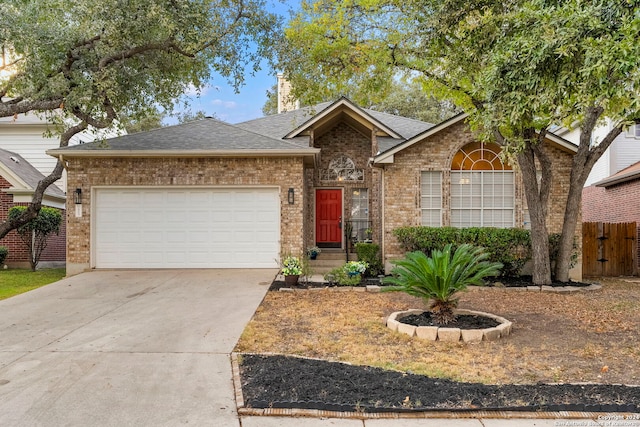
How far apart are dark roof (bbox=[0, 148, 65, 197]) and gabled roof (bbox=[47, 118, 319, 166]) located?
4.29 m

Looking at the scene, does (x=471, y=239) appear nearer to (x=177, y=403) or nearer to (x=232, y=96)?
(x=232, y=96)

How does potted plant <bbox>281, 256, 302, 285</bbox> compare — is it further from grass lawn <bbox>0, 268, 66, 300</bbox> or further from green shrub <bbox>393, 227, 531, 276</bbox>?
grass lawn <bbox>0, 268, 66, 300</bbox>

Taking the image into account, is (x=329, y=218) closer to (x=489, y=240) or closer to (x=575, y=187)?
(x=489, y=240)

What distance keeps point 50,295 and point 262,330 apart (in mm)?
5265

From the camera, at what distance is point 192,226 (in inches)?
467

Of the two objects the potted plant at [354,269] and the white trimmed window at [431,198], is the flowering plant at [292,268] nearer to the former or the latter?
the potted plant at [354,269]

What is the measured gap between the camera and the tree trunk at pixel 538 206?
10.3m

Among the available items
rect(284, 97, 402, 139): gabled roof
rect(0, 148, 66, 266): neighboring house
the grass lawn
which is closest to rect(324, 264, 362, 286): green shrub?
rect(284, 97, 402, 139): gabled roof

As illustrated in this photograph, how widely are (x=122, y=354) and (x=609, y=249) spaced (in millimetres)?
13550

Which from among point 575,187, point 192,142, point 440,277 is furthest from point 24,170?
point 575,187

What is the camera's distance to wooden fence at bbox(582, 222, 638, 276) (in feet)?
43.1

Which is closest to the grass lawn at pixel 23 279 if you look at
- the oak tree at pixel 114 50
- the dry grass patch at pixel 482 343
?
the oak tree at pixel 114 50

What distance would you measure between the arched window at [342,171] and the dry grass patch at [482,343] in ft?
20.8

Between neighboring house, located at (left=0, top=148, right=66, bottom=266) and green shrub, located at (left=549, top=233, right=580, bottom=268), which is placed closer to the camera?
green shrub, located at (left=549, top=233, right=580, bottom=268)
